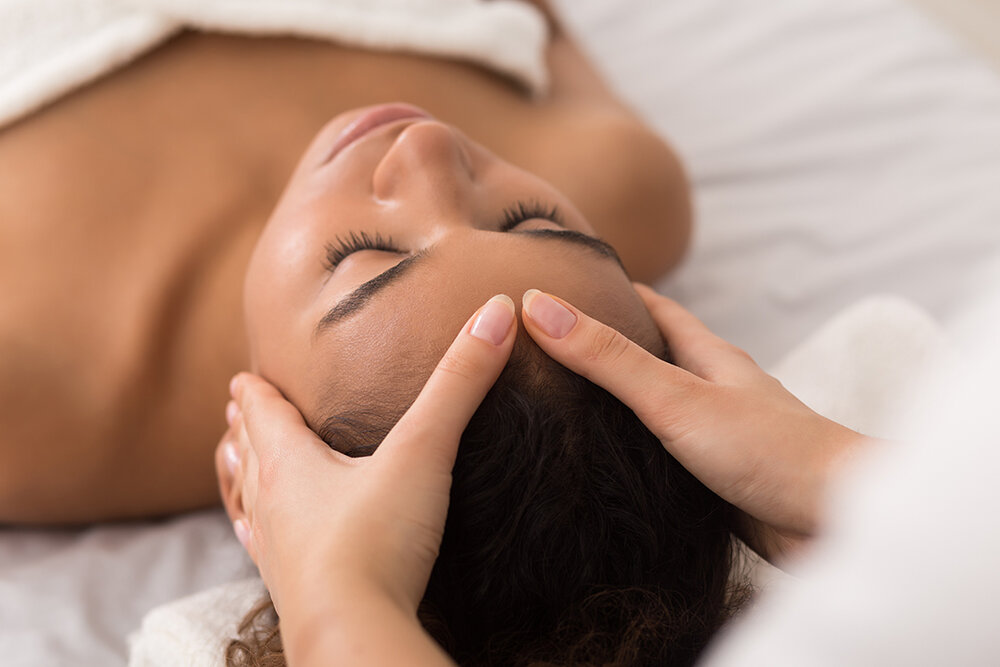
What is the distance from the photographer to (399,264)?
0.76 meters

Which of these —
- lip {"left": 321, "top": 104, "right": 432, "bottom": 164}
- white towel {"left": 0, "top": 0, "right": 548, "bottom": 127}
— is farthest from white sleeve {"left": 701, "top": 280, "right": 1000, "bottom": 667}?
white towel {"left": 0, "top": 0, "right": 548, "bottom": 127}

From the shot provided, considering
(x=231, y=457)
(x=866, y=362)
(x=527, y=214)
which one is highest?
(x=527, y=214)

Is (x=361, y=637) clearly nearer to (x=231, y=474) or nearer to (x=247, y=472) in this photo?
(x=247, y=472)

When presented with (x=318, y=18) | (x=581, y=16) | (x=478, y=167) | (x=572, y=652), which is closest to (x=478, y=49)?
(x=318, y=18)

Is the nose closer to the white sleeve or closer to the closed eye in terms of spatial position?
the closed eye

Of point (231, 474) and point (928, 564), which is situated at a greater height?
point (928, 564)

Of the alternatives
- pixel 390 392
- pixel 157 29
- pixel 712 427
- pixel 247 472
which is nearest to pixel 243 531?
pixel 247 472

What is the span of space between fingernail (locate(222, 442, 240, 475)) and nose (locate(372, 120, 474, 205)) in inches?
12.7

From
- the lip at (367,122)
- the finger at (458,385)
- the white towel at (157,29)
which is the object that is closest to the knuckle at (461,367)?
the finger at (458,385)

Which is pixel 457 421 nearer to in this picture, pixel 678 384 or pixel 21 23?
pixel 678 384

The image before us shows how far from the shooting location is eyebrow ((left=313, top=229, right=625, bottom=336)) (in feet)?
2.47

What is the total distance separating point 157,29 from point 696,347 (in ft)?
3.08

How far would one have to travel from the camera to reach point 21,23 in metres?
1.19

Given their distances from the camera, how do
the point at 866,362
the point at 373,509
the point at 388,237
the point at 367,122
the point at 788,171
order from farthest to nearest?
the point at 788,171
the point at 866,362
the point at 367,122
the point at 388,237
the point at 373,509
